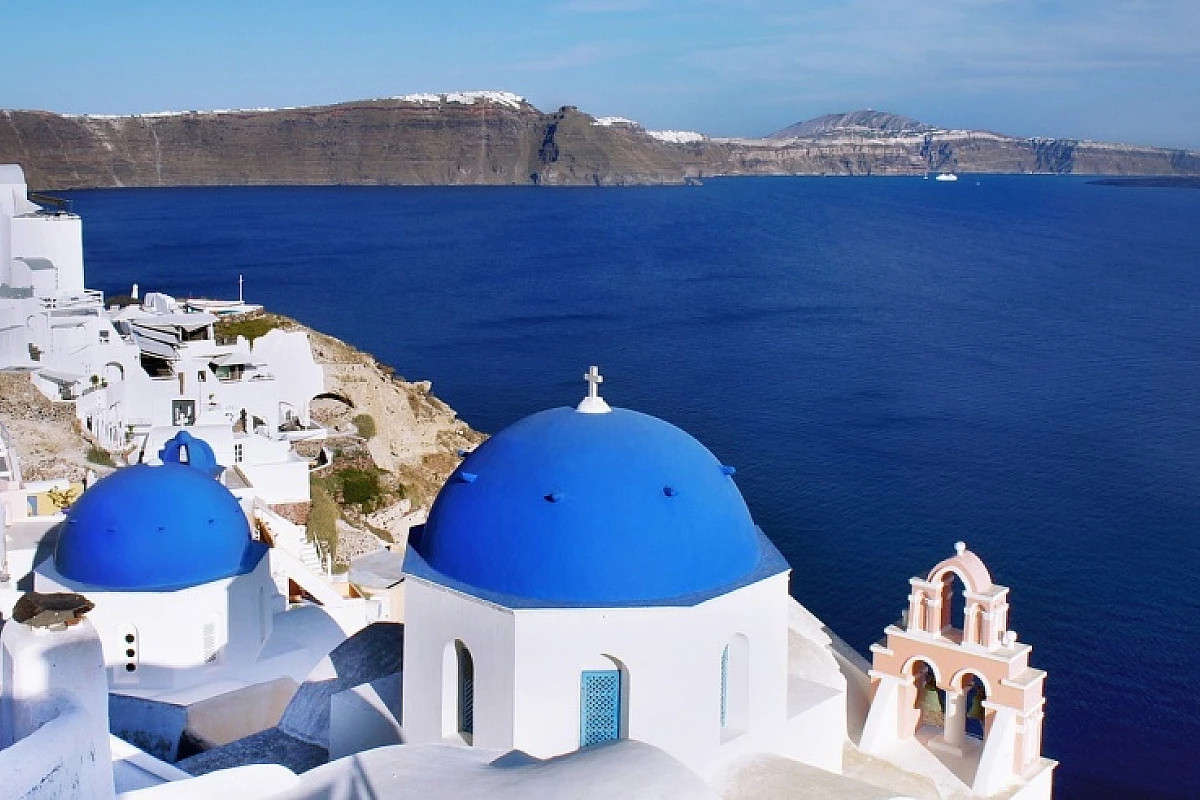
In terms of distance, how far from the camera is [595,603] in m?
6.51

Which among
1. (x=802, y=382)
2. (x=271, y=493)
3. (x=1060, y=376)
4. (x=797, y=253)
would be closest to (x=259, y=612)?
(x=271, y=493)

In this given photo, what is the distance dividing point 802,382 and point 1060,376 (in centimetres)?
658

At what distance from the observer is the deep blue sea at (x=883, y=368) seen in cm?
1923

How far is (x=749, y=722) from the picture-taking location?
698 centimetres

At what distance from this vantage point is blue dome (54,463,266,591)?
9.77m

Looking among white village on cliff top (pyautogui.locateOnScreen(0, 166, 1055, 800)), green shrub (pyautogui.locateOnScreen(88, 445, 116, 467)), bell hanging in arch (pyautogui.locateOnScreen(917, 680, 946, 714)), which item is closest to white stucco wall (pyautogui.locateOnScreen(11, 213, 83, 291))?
green shrub (pyautogui.locateOnScreen(88, 445, 116, 467))

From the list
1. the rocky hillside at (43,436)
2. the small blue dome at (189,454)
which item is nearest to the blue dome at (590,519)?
the small blue dome at (189,454)

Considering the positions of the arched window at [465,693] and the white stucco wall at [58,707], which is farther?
the arched window at [465,693]

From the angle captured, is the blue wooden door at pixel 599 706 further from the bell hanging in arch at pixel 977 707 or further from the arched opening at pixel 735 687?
the bell hanging in arch at pixel 977 707

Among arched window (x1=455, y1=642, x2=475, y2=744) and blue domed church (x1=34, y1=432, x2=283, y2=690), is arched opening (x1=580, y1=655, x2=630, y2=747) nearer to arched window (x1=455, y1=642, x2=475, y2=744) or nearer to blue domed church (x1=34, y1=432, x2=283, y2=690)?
arched window (x1=455, y1=642, x2=475, y2=744)

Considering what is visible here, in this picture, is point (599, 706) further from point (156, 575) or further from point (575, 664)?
point (156, 575)

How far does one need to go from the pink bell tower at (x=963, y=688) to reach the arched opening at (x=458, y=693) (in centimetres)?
307

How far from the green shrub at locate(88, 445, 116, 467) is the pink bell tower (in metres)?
10.3

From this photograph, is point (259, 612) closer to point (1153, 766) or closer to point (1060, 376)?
point (1153, 766)
